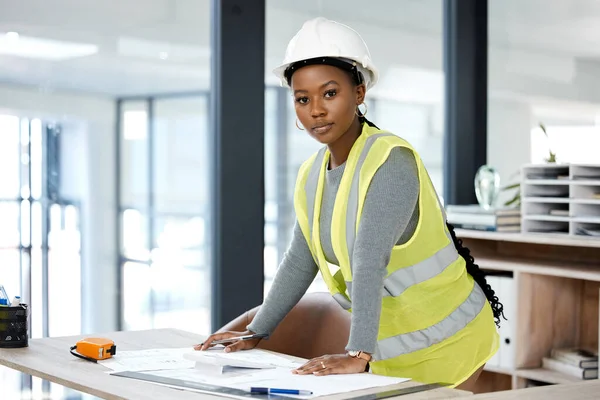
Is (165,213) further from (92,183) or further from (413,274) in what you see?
(413,274)

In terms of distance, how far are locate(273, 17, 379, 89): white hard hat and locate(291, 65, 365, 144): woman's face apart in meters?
0.02

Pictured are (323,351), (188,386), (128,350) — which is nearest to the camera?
(188,386)

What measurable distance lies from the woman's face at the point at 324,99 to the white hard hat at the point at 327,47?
2 cm

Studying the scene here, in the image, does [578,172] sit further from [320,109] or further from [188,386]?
[188,386]

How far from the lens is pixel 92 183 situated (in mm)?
2949

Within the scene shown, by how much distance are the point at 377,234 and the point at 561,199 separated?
192 cm

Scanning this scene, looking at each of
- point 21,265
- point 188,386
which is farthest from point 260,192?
point 188,386

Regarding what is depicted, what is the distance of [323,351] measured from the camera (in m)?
2.38

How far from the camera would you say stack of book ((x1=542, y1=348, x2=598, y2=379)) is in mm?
3420

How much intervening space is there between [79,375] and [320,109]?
748mm

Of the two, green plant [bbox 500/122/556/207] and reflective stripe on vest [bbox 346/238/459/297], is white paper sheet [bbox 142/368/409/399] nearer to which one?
reflective stripe on vest [bbox 346/238/459/297]

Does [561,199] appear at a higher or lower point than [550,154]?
lower

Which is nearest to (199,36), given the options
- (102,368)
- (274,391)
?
(102,368)

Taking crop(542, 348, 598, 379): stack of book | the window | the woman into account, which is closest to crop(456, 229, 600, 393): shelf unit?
crop(542, 348, 598, 379): stack of book
